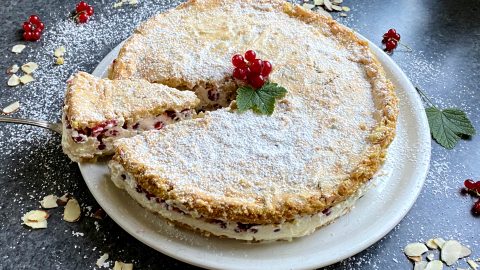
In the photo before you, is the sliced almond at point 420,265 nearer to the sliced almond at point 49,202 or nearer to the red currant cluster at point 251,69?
the red currant cluster at point 251,69

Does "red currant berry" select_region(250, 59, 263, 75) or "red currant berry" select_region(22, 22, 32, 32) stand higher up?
"red currant berry" select_region(250, 59, 263, 75)

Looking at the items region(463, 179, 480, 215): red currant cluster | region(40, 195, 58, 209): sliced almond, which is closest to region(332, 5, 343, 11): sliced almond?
region(463, 179, 480, 215): red currant cluster

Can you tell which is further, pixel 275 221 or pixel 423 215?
pixel 423 215

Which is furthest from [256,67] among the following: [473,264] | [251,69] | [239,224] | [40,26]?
[40,26]

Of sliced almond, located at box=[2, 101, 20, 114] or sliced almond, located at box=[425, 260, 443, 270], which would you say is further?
sliced almond, located at box=[2, 101, 20, 114]

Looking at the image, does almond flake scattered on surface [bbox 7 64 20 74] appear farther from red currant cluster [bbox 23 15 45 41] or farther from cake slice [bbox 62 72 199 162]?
cake slice [bbox 62 72 199 162]

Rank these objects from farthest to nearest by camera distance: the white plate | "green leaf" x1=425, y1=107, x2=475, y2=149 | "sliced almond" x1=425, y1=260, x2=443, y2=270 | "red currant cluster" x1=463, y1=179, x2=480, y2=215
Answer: "green leaf" x1=425, y1=107, x2=475, y2=149
"red currant cluster" x1=463, y1=179, x2=480, y2=215
"sliced almond" x1=425, y1=260, x2=443, y2=270
the white plate

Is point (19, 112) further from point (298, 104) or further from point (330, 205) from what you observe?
point (330, 205)

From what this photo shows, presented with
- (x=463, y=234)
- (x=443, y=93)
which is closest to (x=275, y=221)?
(x=463, y=234)

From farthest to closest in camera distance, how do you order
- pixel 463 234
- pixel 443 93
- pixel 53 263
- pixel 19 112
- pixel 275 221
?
pixel 443 93, pixel 19 112, pixel 463 234, pixel 53 263, pixel 275 221
